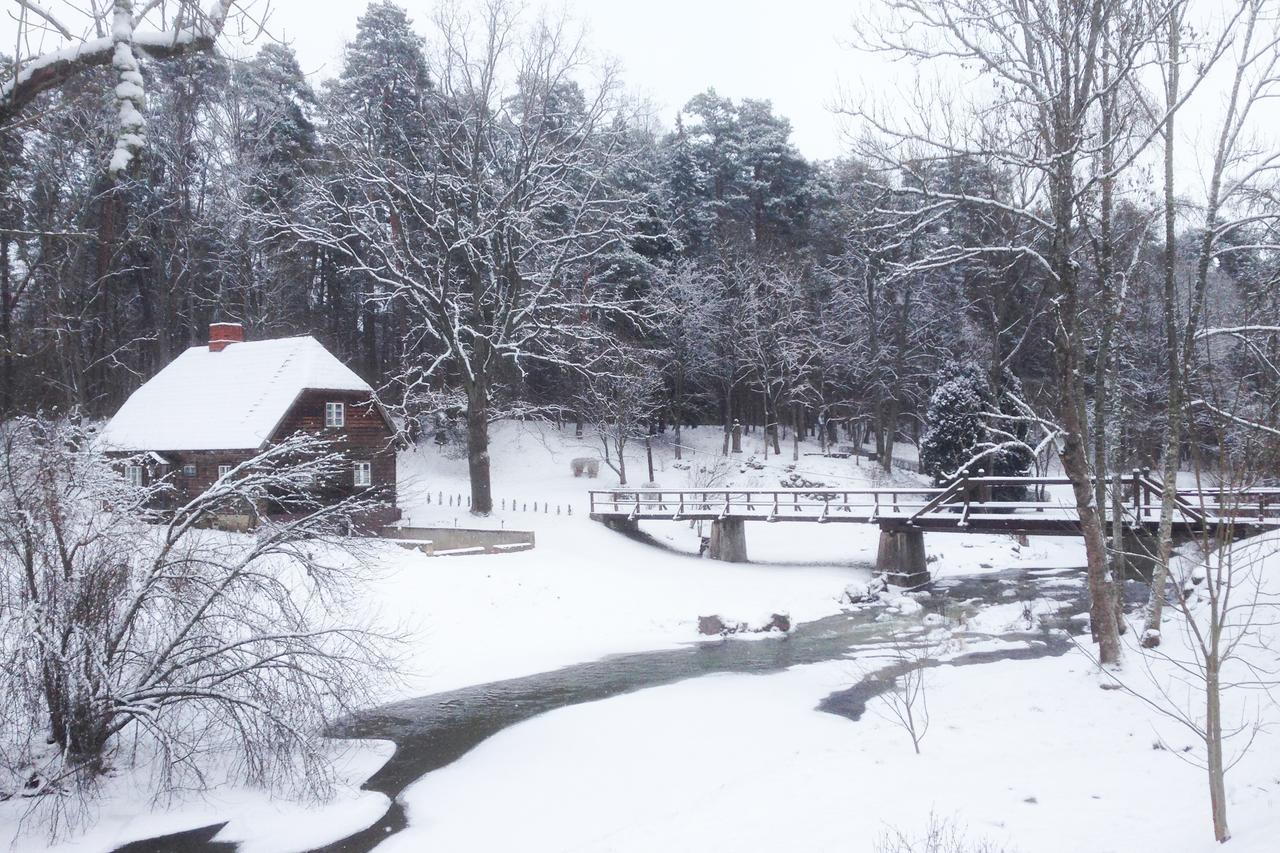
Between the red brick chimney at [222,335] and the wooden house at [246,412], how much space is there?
1.4 inches

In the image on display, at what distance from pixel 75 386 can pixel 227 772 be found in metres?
26.6

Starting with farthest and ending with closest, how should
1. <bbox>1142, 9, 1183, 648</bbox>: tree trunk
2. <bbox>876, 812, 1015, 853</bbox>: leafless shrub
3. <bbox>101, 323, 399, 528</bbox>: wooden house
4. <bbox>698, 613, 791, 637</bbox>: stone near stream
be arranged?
1. <bbox>101, 323, 399, 528</bbox>: wooden house
2. <bbox>698, 613, 791, 637</bbox>: stone near stream
3. <bbox>1142, 9, 1183, 648</bbox>: tree trunk
4. <bbox>876, 812, 1015, 853</bbox>: leafless shrub

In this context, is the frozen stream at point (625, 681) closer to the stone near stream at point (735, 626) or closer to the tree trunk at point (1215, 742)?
the stone near stream at point (735, 626)

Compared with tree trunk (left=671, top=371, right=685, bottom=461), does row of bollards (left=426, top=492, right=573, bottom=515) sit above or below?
below

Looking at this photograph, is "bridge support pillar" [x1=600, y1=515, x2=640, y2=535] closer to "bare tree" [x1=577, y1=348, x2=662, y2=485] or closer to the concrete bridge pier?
the concrete bridge pier

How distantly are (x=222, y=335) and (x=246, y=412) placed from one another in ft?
17.4

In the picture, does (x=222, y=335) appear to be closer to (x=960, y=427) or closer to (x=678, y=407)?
(x=678, y=407)

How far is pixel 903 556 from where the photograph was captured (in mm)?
26969

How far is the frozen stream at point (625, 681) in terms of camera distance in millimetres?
12000

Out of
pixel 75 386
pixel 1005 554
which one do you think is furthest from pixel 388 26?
pixel 1005 554

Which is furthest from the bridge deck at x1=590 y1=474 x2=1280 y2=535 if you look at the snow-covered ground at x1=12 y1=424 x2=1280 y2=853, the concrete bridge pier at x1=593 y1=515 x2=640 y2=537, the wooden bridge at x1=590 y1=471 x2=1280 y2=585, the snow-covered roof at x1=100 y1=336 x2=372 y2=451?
the snow-covered roof at x1=100 y1=336 x2=372 y2=451

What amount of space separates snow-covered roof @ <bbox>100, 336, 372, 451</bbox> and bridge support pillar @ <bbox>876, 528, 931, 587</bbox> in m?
17.6

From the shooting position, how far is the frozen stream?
12000 millimetres

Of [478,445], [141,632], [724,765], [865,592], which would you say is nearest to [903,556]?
[865,592]
